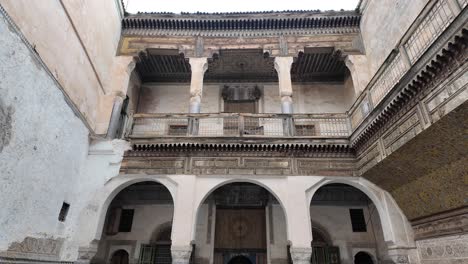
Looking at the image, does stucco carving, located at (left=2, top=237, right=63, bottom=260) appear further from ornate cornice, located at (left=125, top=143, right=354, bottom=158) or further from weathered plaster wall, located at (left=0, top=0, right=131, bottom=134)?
weathered plaster wall, located at (left=0, top=0, right=131, bottom=134)

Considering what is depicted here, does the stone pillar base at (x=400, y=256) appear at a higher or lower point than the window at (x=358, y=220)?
lower

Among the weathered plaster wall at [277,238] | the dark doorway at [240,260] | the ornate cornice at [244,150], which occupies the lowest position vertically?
the dark doorway at [240,260]

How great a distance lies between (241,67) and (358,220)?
5514mm

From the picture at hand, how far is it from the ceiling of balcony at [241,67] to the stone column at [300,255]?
5008 millimetres

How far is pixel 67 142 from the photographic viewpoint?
540 cm

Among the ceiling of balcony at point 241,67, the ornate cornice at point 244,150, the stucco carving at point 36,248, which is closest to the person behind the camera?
the stucco carving at point 36,248

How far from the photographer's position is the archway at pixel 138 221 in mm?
7062

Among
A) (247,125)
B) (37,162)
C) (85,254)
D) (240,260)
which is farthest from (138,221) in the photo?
(247,125)

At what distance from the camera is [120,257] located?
7.16 metres

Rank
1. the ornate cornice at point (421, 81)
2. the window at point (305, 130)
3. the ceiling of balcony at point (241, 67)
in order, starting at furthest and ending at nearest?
the ceiling of balcony at point (241, 67)
the window at point (305, 130)
the ornate cornice at point (421, 81)

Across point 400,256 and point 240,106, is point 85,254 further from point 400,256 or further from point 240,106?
point 400,256

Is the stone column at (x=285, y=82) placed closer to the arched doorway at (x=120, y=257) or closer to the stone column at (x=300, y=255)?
the stone column at (x=300, y=255)

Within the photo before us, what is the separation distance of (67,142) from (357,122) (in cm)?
597

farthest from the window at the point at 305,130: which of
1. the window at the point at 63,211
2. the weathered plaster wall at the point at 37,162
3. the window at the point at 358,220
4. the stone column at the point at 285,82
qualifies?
the window at the point at 63,211
